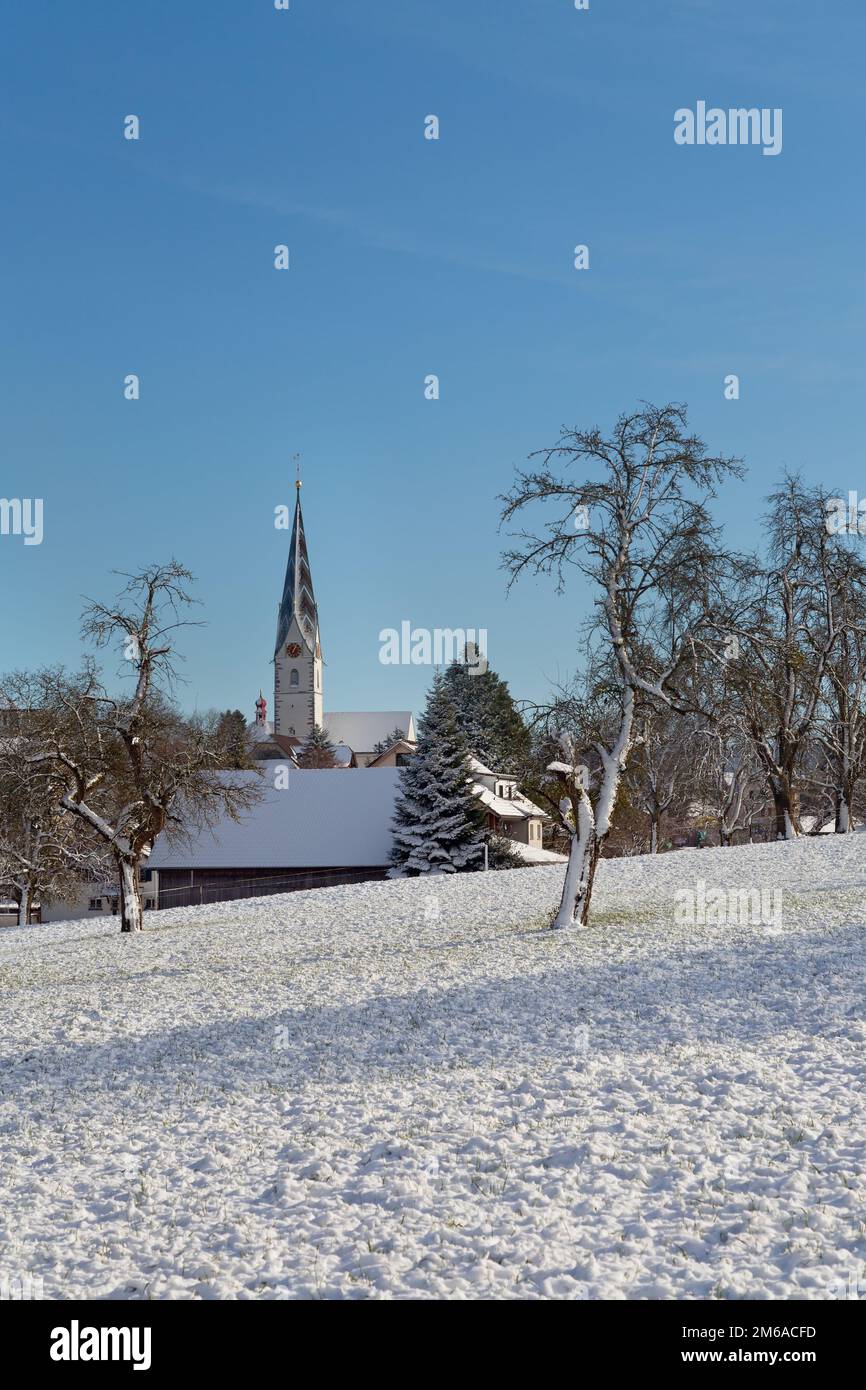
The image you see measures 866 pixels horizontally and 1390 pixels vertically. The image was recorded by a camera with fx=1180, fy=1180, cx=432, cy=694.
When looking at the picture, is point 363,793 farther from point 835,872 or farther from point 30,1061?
point 30,1061

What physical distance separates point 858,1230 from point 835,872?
2125cm

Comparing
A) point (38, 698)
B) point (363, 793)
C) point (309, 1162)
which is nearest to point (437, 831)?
point (363, 793)

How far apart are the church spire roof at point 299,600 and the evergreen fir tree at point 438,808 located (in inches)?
3482

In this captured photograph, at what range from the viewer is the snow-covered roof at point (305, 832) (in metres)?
49.9

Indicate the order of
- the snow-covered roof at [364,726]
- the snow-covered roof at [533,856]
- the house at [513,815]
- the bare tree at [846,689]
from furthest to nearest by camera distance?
1. the snow-covered roof at [364,726]
2. the house at [513,815]
3. the snow-covered roof at [533,856]
4. the bare tree at [846,689]

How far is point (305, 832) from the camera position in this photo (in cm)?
5103

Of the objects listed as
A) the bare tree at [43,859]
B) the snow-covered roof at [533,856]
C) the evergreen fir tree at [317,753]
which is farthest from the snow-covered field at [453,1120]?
the evergreen fir tree at [317,753]

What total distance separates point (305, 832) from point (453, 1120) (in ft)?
136

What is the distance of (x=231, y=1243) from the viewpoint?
7.83 meters

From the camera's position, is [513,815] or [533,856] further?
[513,815]

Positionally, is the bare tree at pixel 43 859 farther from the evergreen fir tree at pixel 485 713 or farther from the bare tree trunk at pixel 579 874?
the evergreen fir tree at pixel 485 713

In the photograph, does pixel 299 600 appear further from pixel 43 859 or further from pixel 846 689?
pixel 846 689

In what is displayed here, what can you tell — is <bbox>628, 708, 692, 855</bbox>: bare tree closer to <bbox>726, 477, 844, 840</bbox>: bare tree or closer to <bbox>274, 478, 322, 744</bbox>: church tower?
<bbox>726, 477, 844, 840</bbox>: bare tree

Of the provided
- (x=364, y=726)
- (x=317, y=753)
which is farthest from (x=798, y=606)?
(x=364, y=726)
